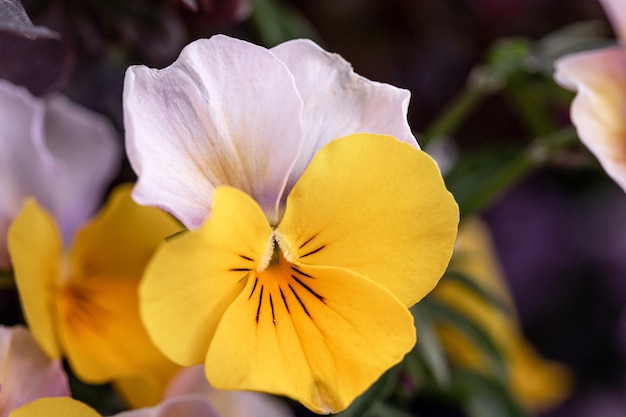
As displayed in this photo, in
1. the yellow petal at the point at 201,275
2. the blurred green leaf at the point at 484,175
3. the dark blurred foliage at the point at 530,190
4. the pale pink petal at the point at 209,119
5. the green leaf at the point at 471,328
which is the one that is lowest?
the dark blurred foliage at the point at 530,190

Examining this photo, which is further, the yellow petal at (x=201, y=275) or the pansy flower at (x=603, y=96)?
the pansy flower at (x=603, y=96)

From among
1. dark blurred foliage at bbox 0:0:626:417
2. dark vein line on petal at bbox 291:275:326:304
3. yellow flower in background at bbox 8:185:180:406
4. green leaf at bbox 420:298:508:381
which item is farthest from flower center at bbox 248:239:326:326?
dark blurred foliage at bbox 0:0:626:417

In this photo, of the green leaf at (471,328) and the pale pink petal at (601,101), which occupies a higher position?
the pale pink petal at (601,101)

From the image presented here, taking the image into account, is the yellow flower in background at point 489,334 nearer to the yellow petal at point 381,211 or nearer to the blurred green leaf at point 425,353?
the blurred green leaf at point 425,353

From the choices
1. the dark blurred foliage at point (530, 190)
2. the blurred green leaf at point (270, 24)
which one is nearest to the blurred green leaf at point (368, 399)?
the blurred green leaf at point (270, 24)

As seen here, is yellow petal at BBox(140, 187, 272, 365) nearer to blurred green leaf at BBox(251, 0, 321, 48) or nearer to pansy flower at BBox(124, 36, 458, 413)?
pansy flower at BBox(124, 36, 458, 413)
